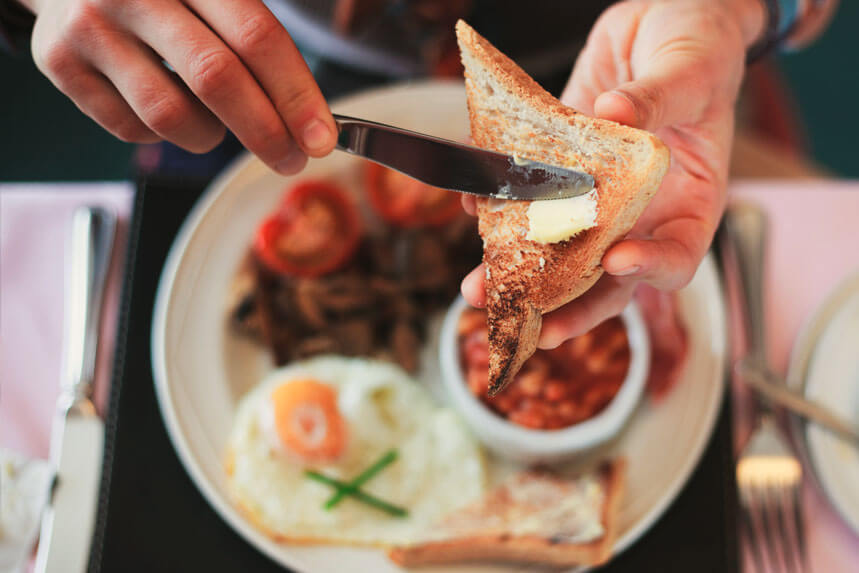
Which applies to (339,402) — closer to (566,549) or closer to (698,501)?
(566,549)

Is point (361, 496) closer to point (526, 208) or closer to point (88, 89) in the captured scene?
point (526, 208)

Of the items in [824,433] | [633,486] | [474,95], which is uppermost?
[474,95]

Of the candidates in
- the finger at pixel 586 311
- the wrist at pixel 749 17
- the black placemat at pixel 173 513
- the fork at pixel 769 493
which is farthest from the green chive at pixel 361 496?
the wrist at pixel 749 17

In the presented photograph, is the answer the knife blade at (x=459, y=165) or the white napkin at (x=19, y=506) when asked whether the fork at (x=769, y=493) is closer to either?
the knife blade at (x=459, y=165)

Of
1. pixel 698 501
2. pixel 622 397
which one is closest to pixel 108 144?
pixel 622 397

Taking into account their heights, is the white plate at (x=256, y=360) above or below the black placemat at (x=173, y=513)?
above

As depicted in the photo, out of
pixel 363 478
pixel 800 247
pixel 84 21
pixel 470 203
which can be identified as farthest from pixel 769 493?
pixel 84 21

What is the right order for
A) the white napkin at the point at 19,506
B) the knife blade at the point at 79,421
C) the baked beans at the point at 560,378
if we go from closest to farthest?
the white napkin at the point at 19,506, the knife blade at the point at 79,421, the baked beans at the point at 560,378
